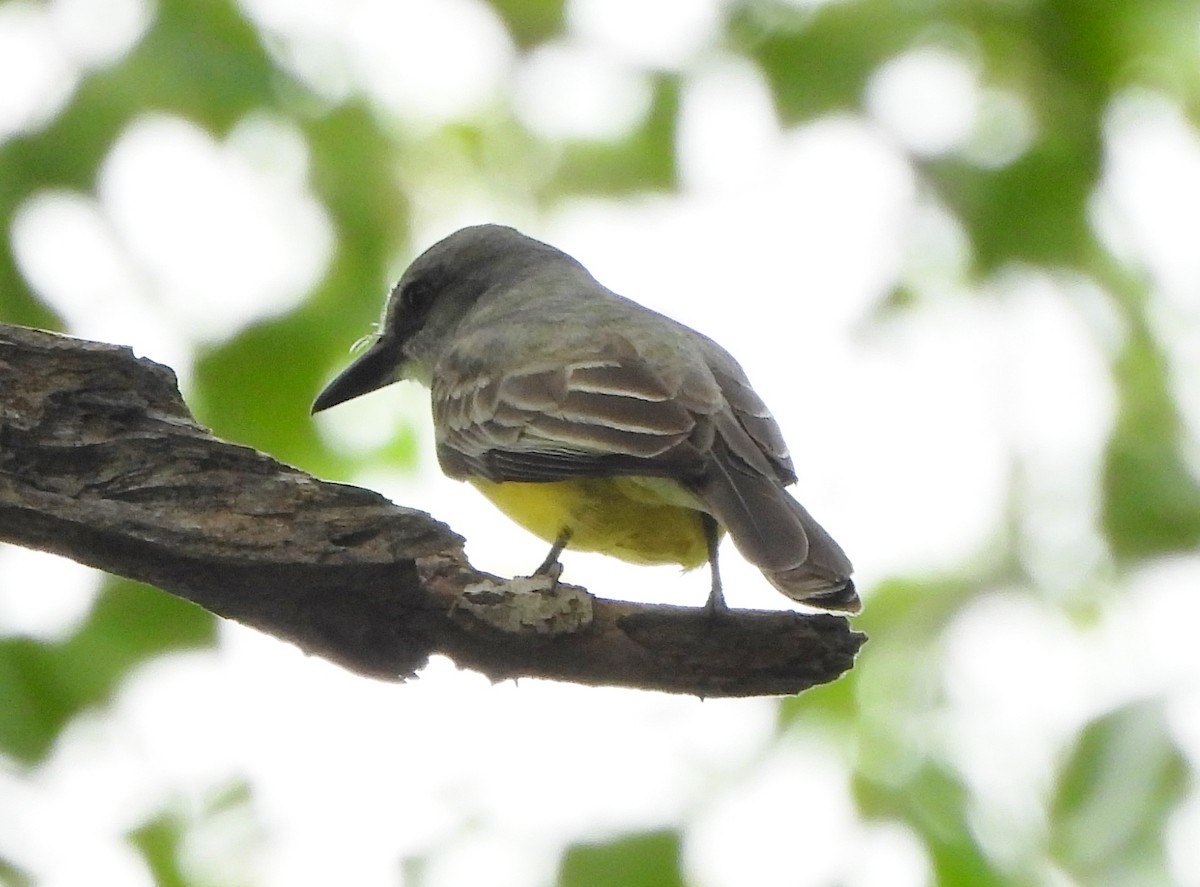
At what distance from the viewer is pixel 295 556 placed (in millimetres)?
3488

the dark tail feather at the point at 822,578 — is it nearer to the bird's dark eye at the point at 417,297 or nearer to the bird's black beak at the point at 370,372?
the bird's black beak at the point at 370,372

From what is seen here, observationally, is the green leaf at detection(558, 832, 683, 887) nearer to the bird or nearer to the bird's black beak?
the bird

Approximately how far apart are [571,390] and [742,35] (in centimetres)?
219

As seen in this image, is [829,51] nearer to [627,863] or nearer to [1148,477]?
[1148,477]

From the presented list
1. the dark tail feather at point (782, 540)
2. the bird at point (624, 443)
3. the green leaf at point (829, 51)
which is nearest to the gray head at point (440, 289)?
the bird at point (624, 443)

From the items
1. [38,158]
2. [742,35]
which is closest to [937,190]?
[742,35]

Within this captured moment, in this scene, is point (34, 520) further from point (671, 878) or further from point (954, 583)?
point (954, 583)

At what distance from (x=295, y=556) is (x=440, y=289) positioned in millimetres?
3453

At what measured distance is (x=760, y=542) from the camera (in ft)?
13.1

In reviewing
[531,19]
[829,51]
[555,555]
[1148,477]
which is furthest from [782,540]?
[531,19]

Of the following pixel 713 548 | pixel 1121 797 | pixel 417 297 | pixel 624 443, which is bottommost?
pixel 1121 797

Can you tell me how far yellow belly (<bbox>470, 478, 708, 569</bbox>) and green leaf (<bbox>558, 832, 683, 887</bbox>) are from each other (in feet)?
2.91

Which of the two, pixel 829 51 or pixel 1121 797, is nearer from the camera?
pixel 1121 797

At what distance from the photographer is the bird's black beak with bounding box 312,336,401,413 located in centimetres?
651
